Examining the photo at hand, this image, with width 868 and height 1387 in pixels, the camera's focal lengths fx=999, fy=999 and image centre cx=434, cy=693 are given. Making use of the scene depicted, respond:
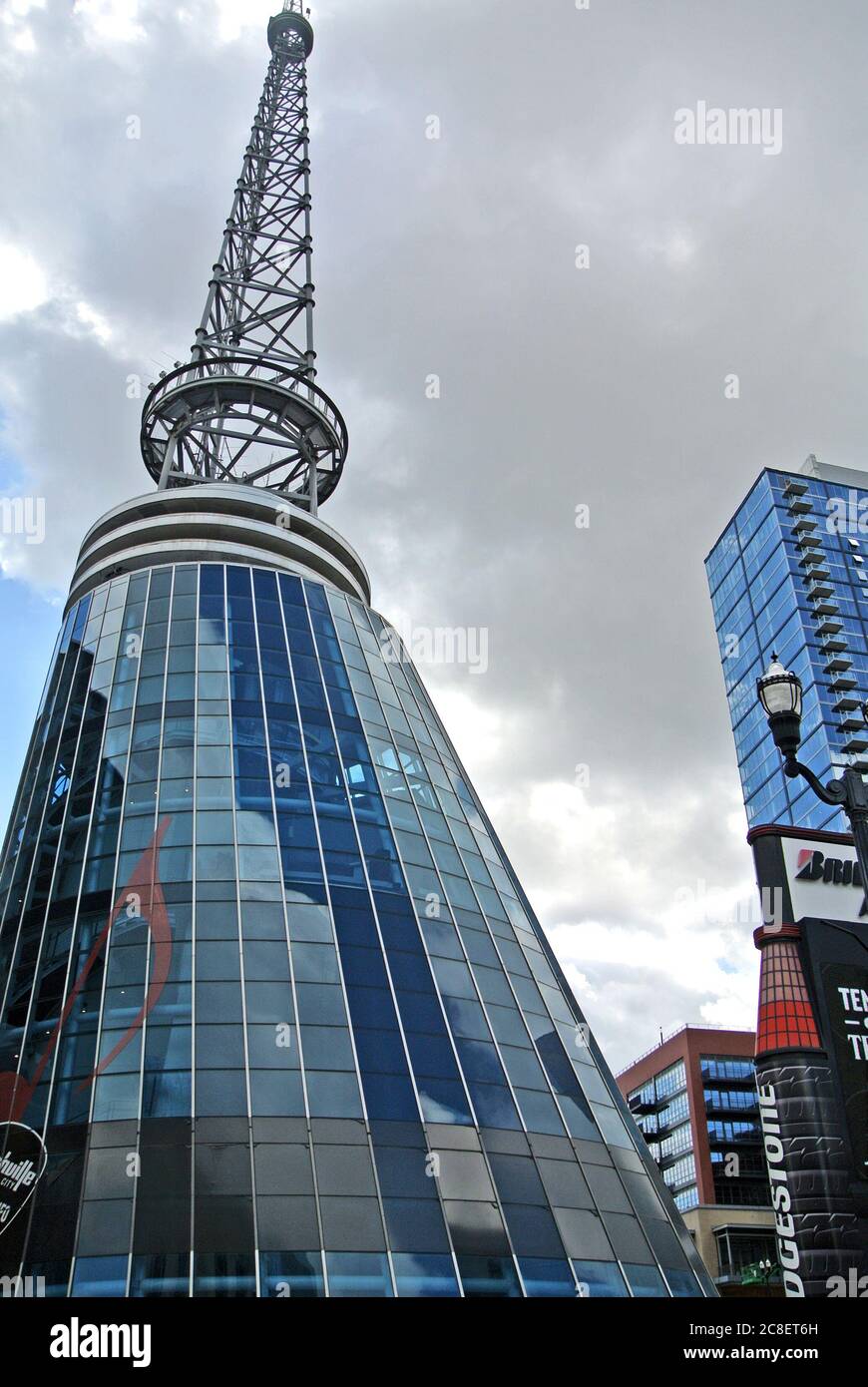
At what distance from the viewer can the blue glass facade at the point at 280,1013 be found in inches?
936

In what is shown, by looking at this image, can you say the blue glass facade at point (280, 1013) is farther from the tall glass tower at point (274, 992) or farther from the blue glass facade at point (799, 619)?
the blue glass facade at point (799, 619)

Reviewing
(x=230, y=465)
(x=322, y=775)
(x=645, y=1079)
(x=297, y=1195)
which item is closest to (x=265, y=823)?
(x=322, y=775)

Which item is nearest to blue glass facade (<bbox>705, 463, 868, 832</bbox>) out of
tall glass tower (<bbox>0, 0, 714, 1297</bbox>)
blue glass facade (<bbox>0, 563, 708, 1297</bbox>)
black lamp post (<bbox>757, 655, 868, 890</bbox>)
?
tall glass tower (<bbox>0, 0, 714, 1297</bbox>)

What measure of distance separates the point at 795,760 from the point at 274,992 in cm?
1977

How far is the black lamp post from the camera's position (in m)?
12.6

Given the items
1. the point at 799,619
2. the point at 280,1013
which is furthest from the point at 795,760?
the point at 799,619

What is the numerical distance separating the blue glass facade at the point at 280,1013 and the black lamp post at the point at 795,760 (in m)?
16.4

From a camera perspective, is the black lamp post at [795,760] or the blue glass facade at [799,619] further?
the blue glass facade at [799,619]

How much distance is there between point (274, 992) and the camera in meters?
29.0

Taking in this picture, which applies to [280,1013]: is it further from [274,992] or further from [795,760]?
[795,760]

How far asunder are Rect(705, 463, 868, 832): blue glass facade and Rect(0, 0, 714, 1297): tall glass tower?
75.8 meters

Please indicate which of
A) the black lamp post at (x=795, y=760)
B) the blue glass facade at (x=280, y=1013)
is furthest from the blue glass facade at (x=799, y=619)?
the black lamp post at (x=795, y=760)

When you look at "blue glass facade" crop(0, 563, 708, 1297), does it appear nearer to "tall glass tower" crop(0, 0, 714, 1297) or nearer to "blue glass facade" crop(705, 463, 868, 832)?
"tall glass tower" crop(0, 0, 714, 1297)

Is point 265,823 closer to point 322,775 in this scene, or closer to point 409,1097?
point 322,775
